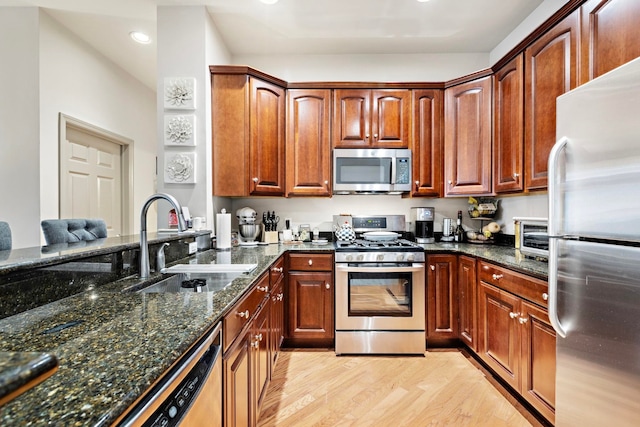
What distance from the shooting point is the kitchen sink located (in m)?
1.38

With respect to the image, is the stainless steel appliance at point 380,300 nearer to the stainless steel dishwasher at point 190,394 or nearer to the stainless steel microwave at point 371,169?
the stainless steel microwave at point 371,169

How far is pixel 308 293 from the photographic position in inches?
102

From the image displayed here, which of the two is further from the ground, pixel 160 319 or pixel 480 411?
pixel 160 319

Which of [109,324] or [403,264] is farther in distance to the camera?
[403,264]

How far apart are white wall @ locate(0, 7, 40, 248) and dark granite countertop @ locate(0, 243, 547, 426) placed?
192cm

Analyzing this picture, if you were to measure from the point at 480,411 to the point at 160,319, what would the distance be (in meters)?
1.95

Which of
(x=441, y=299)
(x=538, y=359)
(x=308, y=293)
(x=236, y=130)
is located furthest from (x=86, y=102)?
(x=538, y=359)

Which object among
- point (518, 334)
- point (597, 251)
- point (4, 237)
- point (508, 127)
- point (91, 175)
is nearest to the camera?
point (597, 251)

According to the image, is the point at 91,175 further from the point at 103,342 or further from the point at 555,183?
the point at 555,183

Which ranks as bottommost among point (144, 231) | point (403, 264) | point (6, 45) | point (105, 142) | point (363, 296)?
point (363, 296)

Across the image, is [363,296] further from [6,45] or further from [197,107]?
[6,45]

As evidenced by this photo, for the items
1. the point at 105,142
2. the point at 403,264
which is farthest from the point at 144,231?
the point at 105,142

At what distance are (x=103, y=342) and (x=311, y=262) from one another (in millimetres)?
1897

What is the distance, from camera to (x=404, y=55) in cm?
317
